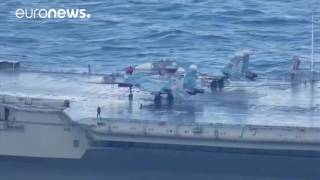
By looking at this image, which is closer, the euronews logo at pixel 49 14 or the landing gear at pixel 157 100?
the landing gear at pixel 157 100

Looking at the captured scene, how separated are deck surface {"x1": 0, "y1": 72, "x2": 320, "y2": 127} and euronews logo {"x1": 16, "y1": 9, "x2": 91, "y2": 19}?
37154mm

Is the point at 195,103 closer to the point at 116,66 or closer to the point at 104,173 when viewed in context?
the point at 104,173

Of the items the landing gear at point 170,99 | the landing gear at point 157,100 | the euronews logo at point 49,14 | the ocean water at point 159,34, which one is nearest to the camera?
the landing gear at point 157,100

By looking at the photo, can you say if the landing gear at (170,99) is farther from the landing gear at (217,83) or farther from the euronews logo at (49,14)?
the euronews logo at (49,14)

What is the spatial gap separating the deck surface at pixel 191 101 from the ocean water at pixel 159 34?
1784 cm

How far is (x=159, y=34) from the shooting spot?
277 feet

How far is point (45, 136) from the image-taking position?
44781 millimetres

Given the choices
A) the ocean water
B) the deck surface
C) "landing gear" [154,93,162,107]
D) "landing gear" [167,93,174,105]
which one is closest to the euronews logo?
the ocean water

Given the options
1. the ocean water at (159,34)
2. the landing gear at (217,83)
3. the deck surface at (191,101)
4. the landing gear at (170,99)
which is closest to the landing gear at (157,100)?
the deck surface at (191,101)

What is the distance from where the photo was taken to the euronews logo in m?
91.1

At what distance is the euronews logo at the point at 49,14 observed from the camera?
91.1 m

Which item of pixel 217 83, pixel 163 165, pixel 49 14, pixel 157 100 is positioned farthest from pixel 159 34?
pixel 163 165

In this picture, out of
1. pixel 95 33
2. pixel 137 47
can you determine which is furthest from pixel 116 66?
pixel 95 33

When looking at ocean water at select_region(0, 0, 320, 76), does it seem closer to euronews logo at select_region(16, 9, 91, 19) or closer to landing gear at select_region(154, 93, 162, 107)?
euronews logo at select_region(16, 9, 91, 19)
